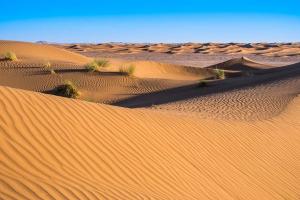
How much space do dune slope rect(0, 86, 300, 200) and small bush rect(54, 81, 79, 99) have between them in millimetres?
9714

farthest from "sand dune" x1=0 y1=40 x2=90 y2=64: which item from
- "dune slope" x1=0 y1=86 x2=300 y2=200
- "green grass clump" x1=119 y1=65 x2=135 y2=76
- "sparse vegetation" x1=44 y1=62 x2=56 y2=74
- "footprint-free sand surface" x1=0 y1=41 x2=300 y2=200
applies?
"dune slope" x1=0 y1=86 x2=300 y2=200

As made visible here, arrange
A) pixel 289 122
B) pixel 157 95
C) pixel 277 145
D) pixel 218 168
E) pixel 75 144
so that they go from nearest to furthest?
pixel 75 144, pixel 218 168, pixel 277 145, pixel 289 122, pixel 157 95

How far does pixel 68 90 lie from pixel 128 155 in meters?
12.7

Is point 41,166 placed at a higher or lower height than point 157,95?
higher

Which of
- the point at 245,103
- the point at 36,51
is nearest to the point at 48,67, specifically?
the point at 36,51

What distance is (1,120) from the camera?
6523mm

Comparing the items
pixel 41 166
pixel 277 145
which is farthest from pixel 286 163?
pixel 41 166

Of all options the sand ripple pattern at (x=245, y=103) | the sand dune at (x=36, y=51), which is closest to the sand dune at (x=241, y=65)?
the sand dune at (x=36, y=51)

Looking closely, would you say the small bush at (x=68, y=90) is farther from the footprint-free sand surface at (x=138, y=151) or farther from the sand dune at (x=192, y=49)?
the sand dune at (x=192, y=49)

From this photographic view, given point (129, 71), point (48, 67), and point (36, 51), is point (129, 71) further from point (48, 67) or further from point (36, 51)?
point (36, 51)

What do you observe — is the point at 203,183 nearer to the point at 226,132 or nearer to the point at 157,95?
the point at 226,132

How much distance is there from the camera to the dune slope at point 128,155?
218 inches

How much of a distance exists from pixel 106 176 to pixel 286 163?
4448 mm

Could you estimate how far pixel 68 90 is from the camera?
19.6m
